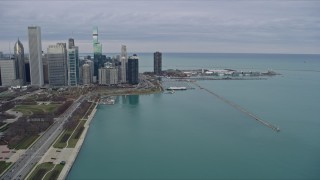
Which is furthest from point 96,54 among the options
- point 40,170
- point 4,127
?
point 40,170

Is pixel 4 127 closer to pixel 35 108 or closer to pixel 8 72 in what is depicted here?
pixel 35 108

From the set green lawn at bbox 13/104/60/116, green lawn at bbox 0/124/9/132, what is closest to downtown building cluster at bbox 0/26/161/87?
green lawn at bbox 13/104/60/116

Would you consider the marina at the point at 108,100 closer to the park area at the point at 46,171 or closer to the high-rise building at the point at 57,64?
the high-rise building at the point at 57,64

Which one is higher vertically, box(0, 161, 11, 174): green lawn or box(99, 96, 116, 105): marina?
box(99, 96, 116, 105): marina

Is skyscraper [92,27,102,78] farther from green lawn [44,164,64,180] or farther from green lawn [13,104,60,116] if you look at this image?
green lawn [44,164,64,180]

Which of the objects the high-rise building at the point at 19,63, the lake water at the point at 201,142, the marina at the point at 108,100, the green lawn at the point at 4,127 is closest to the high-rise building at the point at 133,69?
the marina at the point at 108,100

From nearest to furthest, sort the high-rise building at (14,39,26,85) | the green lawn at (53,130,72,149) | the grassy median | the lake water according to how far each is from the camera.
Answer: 1. the lake water
2. the grassy median
3. the green lawn at (53,130,72,149)
4. the high-rise building at (14,39,26,85)

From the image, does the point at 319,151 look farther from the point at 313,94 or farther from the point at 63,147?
the point at 313,94

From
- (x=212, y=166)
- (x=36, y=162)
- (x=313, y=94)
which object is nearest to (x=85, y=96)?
Result: (x=36, y=162)
